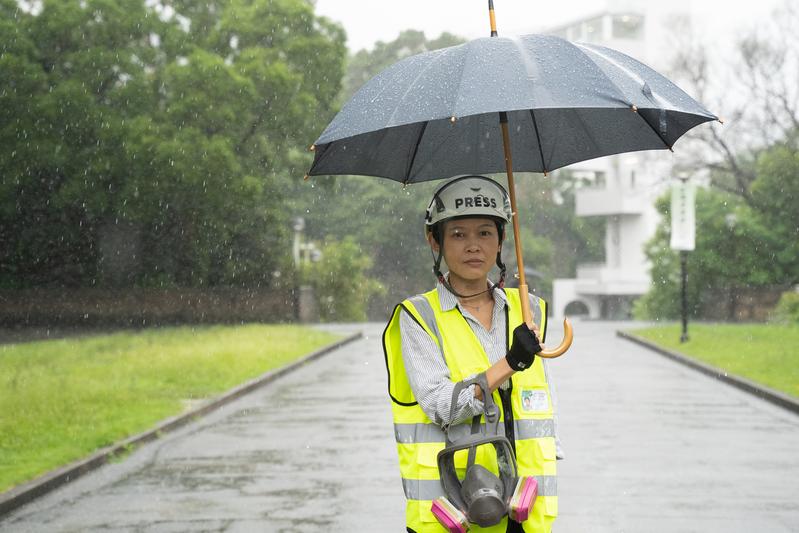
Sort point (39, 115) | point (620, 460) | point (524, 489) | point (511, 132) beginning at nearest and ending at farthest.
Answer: point (524, 489), point (511, 132), point (620, 460), point (39, 115)

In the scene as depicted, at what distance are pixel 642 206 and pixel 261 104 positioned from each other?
97.3 ft

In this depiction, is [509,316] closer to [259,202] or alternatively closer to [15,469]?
[15,469]

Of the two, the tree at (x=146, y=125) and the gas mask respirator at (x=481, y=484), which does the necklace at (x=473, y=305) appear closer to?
the gas mask respirator at (x=481, y=484)

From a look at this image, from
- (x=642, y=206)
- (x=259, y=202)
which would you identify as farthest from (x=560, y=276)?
(x=259, y=202)

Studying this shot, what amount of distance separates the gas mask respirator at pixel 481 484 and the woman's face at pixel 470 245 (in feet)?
1.32

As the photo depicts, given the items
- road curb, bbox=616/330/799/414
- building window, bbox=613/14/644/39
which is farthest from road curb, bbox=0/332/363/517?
building window, bbox=613/14/644/39

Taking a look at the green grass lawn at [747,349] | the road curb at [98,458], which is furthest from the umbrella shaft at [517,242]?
the green grass lawn at [747,349]

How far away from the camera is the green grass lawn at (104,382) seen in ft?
34.9

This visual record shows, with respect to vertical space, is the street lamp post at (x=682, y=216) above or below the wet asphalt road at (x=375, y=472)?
above

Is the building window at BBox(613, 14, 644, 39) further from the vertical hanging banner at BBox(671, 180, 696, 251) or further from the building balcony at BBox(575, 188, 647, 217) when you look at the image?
the vertical hanging banner at BBox(671, 180, 696, 251)

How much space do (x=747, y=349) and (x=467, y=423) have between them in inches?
848

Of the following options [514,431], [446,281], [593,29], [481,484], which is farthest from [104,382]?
[593,29]

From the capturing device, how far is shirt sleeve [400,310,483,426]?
3146mm

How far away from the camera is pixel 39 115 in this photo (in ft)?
105
